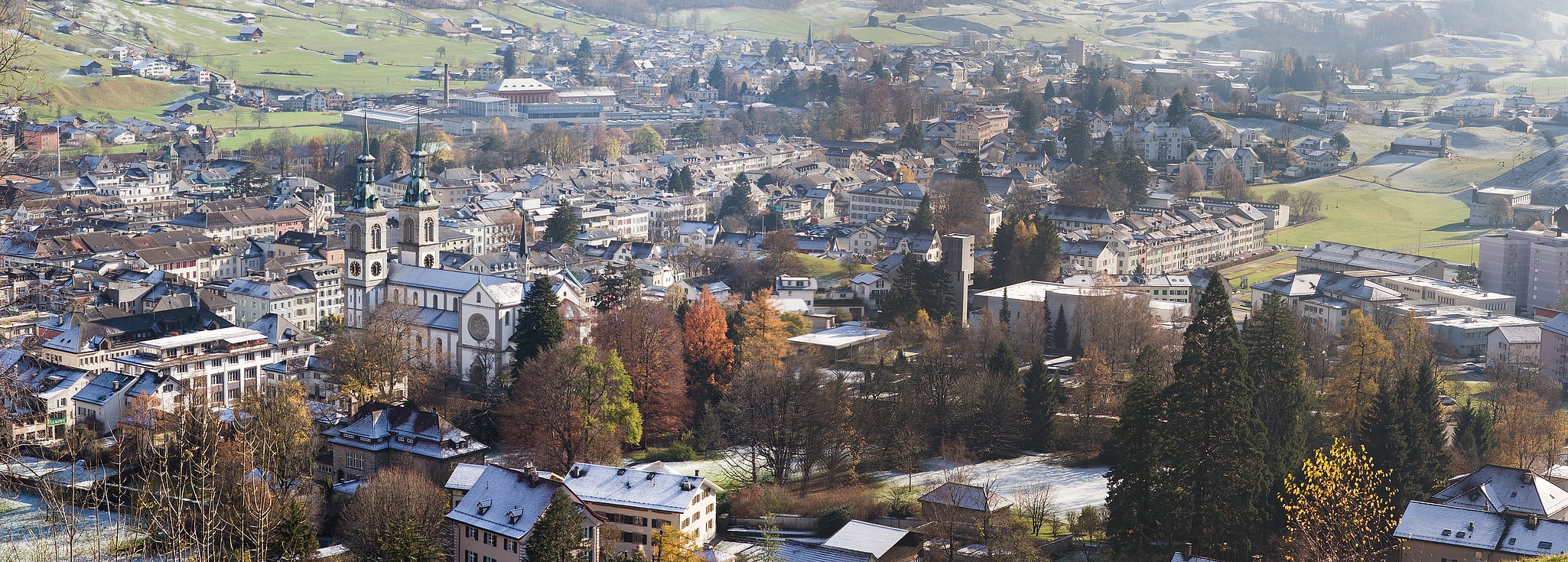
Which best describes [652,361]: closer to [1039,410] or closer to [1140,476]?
[1039,410]

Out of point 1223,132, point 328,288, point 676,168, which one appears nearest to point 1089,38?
point 1223,132

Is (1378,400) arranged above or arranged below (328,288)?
above

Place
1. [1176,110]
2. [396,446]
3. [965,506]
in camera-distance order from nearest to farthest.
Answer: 1. [965,506]
2. [396,446]
3. [1176,110]

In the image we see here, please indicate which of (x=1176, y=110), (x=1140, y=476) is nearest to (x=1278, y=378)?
(x=1140, y=476)

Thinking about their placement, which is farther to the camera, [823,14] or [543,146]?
[823,14]

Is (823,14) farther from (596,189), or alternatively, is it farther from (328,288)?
(328,288)

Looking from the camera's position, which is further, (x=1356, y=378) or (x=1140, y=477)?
(x=1356, y=378)
